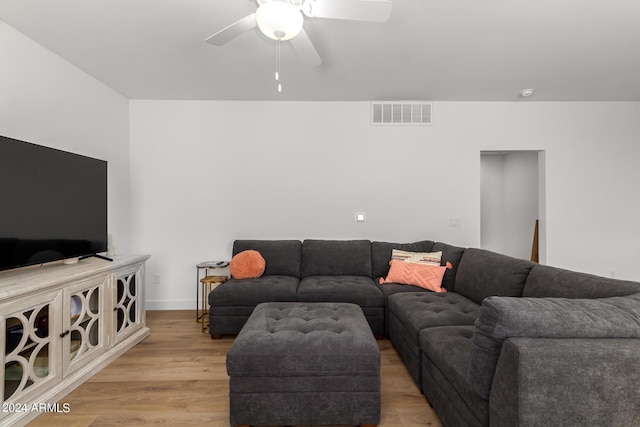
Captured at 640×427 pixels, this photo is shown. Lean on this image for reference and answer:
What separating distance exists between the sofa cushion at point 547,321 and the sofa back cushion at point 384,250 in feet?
7.04

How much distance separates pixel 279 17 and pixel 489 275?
228 cm

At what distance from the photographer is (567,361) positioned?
1072 mm

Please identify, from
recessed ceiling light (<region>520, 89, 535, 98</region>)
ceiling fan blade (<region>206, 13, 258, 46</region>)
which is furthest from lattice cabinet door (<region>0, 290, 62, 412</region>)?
recessed ceiling light (<region>520, 89, 535, 98</region>)

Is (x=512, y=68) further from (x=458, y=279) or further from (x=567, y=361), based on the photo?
(x=567, y=361)

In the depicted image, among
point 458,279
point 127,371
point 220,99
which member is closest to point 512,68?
point 458,279

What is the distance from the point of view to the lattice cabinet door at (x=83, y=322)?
6.69ft

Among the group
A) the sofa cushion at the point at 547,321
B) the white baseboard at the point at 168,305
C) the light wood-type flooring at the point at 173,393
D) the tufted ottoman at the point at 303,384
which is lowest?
the light wood-type flooring at the point at 173,393

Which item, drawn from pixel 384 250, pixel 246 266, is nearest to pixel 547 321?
pixel 384 250

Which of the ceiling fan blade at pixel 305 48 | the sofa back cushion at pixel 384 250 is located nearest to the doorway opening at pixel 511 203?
the sofa back cushion at pixel 384 250

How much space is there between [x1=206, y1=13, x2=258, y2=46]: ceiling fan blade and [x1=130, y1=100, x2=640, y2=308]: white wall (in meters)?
1.86

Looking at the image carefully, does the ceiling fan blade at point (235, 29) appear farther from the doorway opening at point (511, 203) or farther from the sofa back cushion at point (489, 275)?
the doorway opening at point (511, 203)

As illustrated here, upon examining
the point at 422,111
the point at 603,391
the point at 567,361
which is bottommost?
the point at 603,391

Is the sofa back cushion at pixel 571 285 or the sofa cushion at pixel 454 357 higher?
the sofa back cushion at pixel 571 285

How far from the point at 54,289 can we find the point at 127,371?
85 cm
